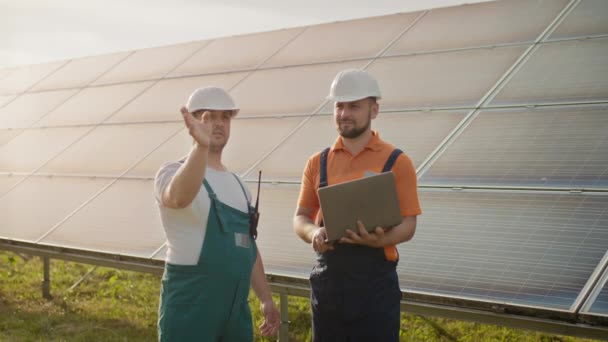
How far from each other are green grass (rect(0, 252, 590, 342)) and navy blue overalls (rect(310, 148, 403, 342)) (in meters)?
3.52

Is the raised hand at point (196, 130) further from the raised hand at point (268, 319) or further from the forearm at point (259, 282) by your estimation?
the raised hand at point (268, 319)

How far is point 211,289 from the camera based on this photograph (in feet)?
12.2

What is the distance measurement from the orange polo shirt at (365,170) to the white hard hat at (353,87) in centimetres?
26

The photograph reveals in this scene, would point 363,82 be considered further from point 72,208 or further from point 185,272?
point 72,208

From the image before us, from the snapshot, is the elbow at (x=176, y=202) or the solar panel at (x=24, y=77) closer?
the elbow at (x=176, y=202)

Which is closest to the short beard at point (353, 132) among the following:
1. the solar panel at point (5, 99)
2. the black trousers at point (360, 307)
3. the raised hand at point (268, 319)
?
the black trousers at point (360, 307)

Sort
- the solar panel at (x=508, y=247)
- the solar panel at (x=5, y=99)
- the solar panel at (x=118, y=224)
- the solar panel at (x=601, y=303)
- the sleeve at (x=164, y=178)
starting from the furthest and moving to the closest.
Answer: the solar panel at (x=5, y=99)
the solar panel at (x=118, y=224)
the solar panel at (x=508, y=247)
the solar panel at (x=601, y=303)
the sleeve at (x=164, y=178)

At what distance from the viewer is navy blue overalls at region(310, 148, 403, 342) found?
3.81m

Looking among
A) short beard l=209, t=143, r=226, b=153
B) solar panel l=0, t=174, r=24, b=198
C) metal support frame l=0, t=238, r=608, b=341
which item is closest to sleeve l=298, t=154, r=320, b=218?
short beard l=209, t=143, r=226, b=153

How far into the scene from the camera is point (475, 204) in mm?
5445

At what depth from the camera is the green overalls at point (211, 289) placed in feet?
12.0

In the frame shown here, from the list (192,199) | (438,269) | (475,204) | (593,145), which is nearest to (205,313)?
(192,199)

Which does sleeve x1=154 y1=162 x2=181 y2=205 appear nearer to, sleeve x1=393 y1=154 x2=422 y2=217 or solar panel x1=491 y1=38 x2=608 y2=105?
sleeve x1=393 y1=154 x2=422 y2=217

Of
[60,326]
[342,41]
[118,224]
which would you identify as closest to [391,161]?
[118,224]
